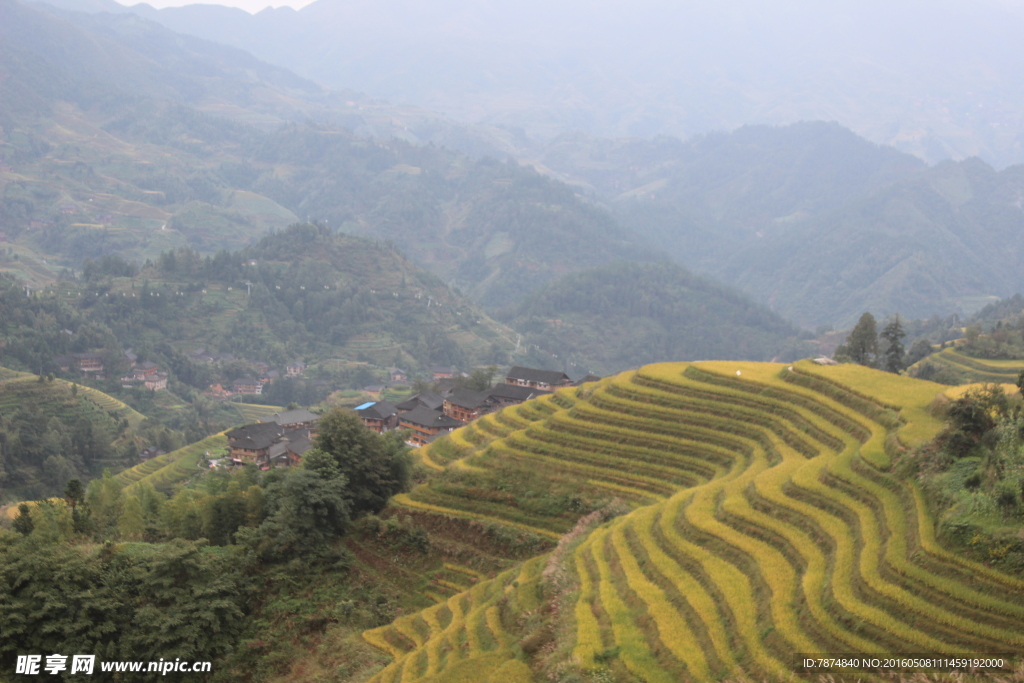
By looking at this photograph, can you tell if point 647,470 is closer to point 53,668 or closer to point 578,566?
point 578,566

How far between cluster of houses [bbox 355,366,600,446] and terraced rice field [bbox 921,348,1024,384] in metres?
30.3

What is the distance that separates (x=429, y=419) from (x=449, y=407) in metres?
4.04

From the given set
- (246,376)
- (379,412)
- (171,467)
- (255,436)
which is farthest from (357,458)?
(246,376)

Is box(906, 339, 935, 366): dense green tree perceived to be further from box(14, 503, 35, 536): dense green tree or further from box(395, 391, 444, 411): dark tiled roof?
box(14, 503, 35, 536): dense green tree

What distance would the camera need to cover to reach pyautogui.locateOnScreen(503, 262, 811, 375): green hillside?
513ft

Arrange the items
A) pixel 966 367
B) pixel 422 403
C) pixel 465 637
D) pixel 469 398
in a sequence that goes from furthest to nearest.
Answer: pixel 422 403 < pixel 966 367 < pixel 469 398 < pixel 465 637

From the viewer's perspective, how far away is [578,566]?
18.9m

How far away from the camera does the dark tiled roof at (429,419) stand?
57.6 meters

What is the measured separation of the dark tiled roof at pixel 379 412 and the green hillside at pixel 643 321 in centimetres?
8058

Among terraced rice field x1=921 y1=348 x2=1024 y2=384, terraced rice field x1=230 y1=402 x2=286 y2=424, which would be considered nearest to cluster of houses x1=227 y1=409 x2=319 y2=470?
terraced rice field x1=230 y1=402 x2=286 y2=424

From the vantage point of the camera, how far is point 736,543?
1722cm

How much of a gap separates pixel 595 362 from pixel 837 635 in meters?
139

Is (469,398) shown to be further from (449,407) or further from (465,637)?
(465,637)

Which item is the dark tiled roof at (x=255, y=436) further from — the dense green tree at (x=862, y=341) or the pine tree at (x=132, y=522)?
the dense green tree at (x=862, y=341)
